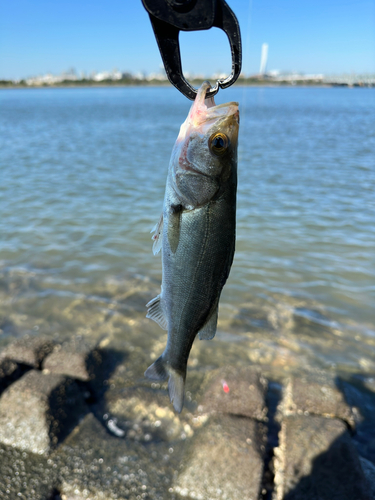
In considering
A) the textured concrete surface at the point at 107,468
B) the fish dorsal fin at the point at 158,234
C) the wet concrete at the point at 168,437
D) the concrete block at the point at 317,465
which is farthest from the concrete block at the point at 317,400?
the fish dorsal fin at the point at 158,234

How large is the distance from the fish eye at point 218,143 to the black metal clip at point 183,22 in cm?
33

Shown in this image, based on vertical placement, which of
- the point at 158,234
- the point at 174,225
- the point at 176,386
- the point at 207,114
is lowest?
the point at 176,386

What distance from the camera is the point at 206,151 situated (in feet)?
7.23

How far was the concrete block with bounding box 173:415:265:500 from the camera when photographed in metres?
3.82

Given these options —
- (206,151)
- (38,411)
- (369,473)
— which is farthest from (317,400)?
(206,151)

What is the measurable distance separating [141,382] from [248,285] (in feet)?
12.6

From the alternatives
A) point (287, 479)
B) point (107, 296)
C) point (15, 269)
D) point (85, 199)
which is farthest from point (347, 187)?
point (287, 479)

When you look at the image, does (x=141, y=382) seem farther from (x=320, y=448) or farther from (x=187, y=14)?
(x=187, y=14)

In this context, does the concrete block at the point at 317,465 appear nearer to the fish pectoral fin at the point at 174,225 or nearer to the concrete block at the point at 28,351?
the fish pectoral fin at the point at 174,225

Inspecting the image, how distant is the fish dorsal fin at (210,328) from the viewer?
2.48 meters

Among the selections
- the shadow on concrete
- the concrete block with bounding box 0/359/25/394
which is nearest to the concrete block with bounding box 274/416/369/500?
the shadow on concrete

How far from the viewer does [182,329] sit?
8.20 feet

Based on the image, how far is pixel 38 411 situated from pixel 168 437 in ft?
5.16

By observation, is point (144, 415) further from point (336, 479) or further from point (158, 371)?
point (158, 371)
